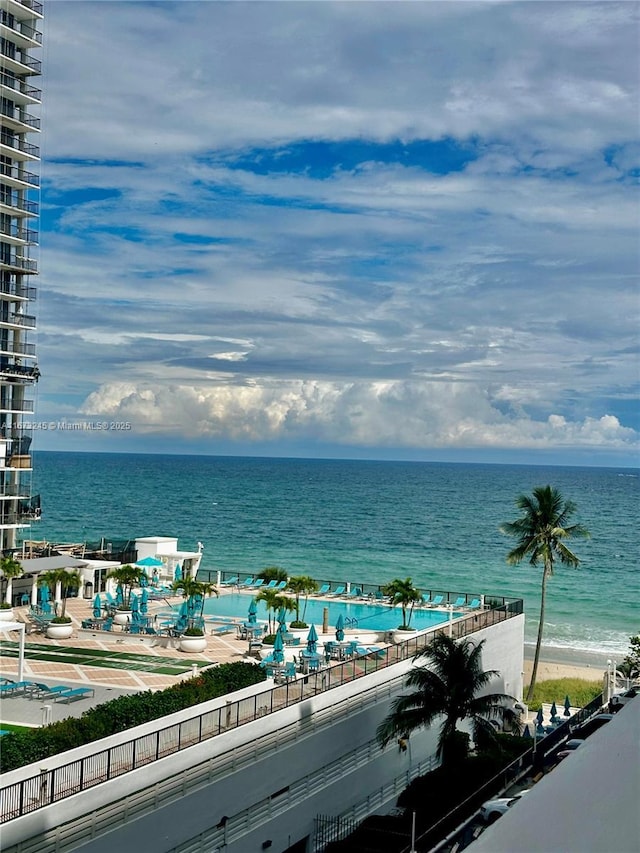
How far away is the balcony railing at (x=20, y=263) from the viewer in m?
36.2

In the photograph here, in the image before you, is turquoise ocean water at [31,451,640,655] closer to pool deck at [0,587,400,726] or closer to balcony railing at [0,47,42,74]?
pool deck at [0,587,400,726]

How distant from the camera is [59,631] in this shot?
2420 cm

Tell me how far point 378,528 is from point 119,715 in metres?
103

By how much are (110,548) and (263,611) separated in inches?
335

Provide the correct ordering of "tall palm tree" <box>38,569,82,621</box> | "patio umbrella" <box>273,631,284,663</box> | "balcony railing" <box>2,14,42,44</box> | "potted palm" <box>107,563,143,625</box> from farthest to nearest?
"balcony railing" <box>2,14,42,44</box> → "potted palm" <box>107,563,143,625</box> → "tall palm tree" <box>38,569,82,621</box> → "patio umbrella" <box>273,631,284,663</box>

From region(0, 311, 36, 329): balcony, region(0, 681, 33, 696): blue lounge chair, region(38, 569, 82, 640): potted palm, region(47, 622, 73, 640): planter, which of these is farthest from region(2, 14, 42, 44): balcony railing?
region(0, 681, 33, 696): blue lounge chair

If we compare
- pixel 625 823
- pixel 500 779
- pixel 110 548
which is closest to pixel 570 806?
pixel 625 823

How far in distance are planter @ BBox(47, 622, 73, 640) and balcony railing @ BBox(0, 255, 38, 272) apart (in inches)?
691

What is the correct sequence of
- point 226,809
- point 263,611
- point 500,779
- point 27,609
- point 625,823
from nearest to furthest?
1. point 625,823
2. point 226,809
3. point 500,779
4. point 27,609
5. point 263,611

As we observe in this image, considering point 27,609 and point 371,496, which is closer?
point 27,609

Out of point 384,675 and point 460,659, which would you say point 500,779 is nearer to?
point 460,659

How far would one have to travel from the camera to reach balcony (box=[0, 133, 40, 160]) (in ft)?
119

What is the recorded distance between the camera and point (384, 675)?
21391mm

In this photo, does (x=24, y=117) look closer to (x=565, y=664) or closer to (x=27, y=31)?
(x=27, y=31)
